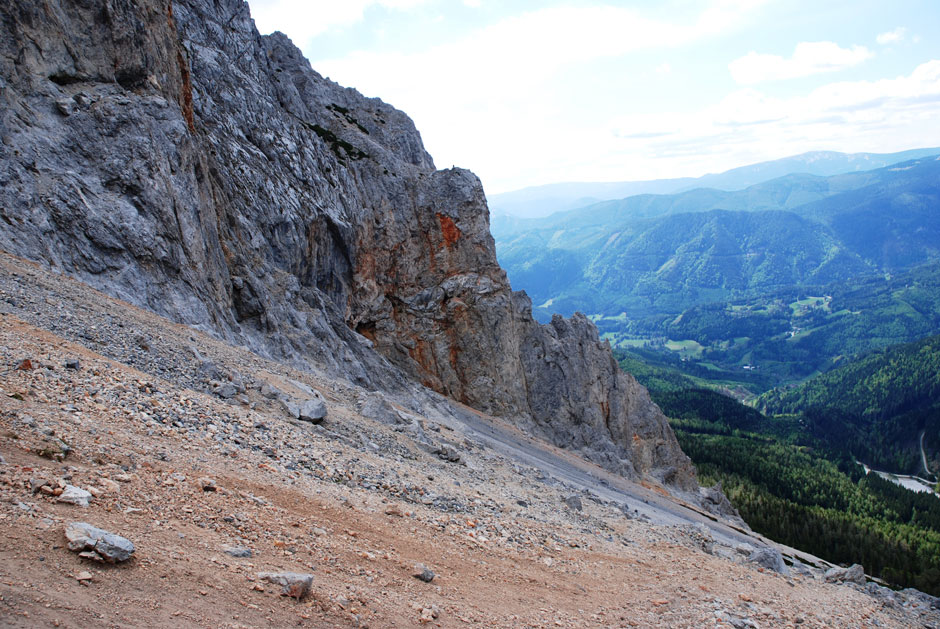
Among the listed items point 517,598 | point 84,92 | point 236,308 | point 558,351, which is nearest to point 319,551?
point 517,598

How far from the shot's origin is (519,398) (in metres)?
57.4

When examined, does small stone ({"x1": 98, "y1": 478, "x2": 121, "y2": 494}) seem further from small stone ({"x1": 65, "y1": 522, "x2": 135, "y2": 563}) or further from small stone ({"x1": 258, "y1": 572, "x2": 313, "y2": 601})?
small stone ({"x1": 258, "y1": 572, "x2": 313, "y2": 601})

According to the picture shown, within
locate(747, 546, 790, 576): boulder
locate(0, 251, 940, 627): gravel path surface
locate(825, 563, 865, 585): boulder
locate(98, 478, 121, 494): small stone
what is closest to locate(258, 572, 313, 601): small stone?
locate(0, 251, 940, 627): gravel path surface

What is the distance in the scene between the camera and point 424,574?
39.3 feet

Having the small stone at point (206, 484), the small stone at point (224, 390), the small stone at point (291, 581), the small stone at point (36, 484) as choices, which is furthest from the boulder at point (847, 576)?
the small stone at point (36, 484)

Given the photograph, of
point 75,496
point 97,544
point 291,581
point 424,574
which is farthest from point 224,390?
point 97,544

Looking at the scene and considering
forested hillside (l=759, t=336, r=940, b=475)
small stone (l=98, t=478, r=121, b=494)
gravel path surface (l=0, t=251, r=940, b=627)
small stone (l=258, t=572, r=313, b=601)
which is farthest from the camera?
forested hillside (l=759, t=336, r=940, b=475)

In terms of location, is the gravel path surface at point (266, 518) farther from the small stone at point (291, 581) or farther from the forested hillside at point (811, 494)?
the forested hillside at point (811, 494)

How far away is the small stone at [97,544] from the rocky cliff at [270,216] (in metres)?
18.4

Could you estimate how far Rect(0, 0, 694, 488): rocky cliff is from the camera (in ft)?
84.7

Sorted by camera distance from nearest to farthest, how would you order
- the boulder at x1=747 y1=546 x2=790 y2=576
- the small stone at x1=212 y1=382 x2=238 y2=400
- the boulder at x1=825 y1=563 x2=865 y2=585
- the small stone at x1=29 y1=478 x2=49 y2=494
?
the small stone at x1=29 y1=478 x2=49 y2=494 → the small stone at x1=212 y1=382 x2=238 y2=400 → the boulder at x1=747 y1=546 x2=790 y2=576 → the boulder at x1=825 y1=563 x2=865 y2=585

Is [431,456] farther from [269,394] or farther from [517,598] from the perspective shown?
[517,598]

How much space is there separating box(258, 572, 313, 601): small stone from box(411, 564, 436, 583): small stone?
9.25 ft

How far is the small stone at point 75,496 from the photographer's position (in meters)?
9.37
